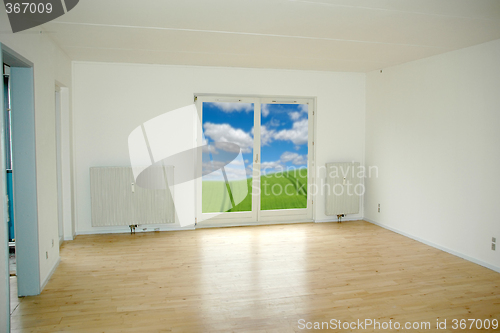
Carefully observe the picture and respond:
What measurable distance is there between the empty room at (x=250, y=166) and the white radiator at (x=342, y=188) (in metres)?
0.03

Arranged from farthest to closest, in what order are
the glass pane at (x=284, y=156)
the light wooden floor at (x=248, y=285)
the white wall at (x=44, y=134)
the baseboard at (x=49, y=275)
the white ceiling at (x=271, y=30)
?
the glass pane at (x=284, y=156), the baseboard at (x=49, y=275), the white wall at (x=44, y=134), the white ceiling at (x=271, y=30), the light wooden floor at (x=248, y=285)

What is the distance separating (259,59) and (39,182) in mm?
3336

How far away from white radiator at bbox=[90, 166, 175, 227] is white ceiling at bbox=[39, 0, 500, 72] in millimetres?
1780

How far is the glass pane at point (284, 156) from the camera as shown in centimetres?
618

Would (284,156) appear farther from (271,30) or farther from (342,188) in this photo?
(271,30)

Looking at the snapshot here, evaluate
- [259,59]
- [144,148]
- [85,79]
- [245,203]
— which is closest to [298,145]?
[245,203]

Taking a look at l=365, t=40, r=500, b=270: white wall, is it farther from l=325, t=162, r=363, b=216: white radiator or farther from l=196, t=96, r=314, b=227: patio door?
l=196, t=96, r=314, b=227: patio door

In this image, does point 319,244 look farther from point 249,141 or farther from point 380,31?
point 380,31

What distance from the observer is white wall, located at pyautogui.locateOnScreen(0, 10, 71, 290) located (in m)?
3.39

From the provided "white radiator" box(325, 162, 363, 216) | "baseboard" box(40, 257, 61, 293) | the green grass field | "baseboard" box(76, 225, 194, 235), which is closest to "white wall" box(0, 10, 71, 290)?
"baseboard" box(40, 257, 61, 293)

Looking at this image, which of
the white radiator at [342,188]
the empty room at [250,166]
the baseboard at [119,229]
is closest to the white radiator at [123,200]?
the empty room at [250,166]

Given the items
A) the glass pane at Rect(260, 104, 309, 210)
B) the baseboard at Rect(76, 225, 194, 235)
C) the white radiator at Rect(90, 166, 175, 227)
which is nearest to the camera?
the white radiator at Rect(90, 166, 175, 227)

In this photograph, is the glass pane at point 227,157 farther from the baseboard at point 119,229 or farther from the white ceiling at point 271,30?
the white ceiling at point 271,30

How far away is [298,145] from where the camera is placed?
6320mm
